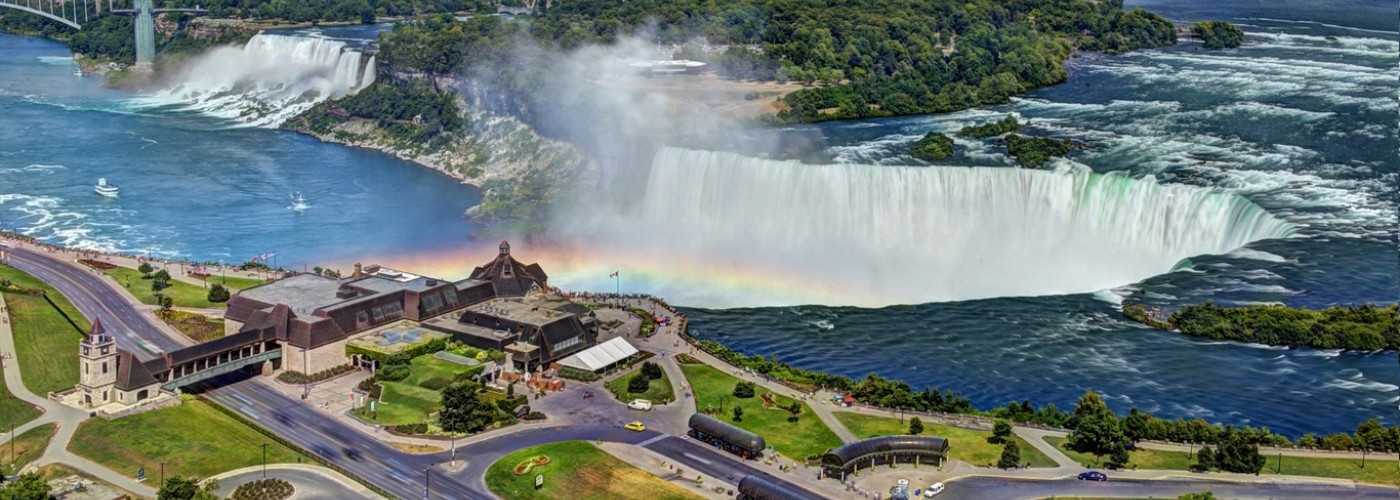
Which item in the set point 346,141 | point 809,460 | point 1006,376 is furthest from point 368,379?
point 346,141

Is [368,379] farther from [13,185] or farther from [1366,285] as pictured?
[13,185]

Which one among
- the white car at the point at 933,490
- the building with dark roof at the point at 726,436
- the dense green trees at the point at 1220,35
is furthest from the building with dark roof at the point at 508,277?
the dense green trees at the point at 1220,35

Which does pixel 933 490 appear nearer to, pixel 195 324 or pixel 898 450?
pixel 898 450

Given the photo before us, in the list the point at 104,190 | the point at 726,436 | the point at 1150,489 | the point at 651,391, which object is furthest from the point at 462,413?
the point at 104,190

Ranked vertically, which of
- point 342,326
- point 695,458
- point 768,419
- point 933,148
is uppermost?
point 933,148

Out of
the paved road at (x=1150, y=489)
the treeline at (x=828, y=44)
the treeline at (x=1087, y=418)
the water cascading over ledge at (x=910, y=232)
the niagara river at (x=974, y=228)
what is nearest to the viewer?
the paved road at (x=1150, y=489)

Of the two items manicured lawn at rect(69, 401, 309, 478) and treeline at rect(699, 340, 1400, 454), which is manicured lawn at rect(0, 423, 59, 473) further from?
treeline at rect(699, 340, 1400, 454)

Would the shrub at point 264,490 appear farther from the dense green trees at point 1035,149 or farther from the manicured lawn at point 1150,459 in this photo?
the dense green trees at point 1035,149
